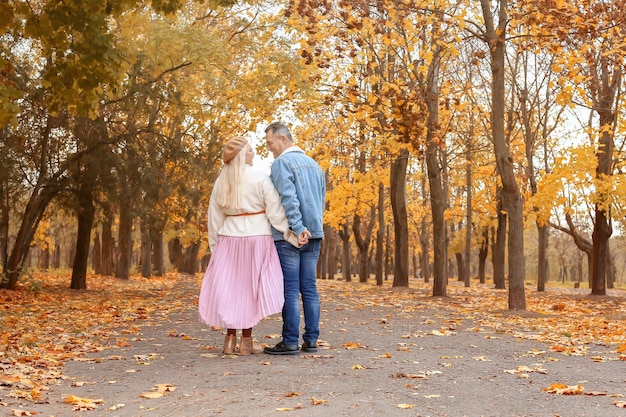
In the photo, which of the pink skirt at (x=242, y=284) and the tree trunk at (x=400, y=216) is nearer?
the pink skirt at (x=242, y=284)

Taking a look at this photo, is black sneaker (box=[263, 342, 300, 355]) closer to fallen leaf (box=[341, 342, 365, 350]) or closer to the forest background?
fallen leaf (box=[341, 342, 365, 350])

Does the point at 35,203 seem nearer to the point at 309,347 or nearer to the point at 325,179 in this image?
the point at 325,179

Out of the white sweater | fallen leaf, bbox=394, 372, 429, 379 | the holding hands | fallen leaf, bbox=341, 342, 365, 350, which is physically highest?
the white sweater

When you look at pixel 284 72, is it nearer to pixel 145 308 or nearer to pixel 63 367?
pixel 145 308

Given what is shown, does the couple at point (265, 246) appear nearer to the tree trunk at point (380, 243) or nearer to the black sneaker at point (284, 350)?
the black sneaker at point (284, 350)

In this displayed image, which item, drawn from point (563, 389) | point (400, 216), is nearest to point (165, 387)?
point (563, 389)

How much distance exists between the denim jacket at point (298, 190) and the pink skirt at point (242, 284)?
9.8 inches

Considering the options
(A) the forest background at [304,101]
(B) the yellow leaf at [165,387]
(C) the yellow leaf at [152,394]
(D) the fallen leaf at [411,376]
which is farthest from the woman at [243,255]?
(A) the forest background at [304,101]

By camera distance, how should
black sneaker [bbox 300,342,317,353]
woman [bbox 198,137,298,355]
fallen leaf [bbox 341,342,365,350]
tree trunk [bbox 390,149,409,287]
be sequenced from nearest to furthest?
1. woman [bbox 198,137,298,355]
2. black sneaker [bbox 300,342,317,353]
3. fallen leaf [bbox 341,342,365,350]
4. tree trunk [bbox 390,149,409,287]

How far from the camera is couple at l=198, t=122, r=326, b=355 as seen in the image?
7281 millimetres

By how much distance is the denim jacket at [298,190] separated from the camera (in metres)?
7.21

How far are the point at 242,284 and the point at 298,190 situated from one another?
1.08 m

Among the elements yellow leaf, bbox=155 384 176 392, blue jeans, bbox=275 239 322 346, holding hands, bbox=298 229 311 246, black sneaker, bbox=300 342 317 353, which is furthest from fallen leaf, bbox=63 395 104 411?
black sneaker, bbox=300 342 317 353

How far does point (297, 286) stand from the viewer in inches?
292
